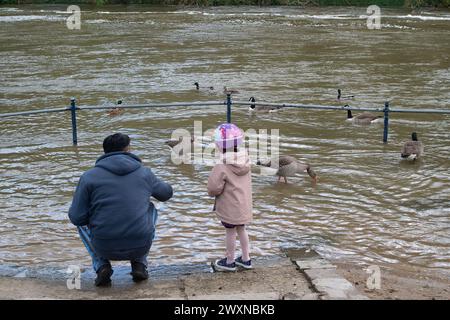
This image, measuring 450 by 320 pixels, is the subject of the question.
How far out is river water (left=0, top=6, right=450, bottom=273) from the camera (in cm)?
771

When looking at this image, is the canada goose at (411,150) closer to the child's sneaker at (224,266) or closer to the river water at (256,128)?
the river water at (256,128)

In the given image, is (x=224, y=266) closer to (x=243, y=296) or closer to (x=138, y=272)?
(x=138, y=272)

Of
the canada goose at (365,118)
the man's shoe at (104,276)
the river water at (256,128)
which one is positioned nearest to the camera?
the man's shoe at (104,276)

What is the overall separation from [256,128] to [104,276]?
9003 mm

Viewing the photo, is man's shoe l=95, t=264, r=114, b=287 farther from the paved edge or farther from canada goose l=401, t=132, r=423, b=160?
canada goose l=401, t=132, r=423, b=160

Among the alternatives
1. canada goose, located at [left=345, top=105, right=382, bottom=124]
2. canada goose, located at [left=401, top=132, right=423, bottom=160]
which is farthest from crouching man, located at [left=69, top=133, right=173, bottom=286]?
canada goose, located at [left=345, top=105, right=382, bottom=124]

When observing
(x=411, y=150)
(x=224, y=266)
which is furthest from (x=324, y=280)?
(x=411, y=150)

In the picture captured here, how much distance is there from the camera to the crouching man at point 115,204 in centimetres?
542

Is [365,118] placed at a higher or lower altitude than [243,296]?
higher

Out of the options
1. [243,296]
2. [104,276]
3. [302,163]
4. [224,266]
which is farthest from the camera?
[302,163]

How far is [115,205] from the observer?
5430 mm

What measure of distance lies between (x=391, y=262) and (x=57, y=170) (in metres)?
6.42

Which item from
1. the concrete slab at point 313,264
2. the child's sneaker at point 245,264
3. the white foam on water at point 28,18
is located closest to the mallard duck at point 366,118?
the concrete slab at point 313,264
